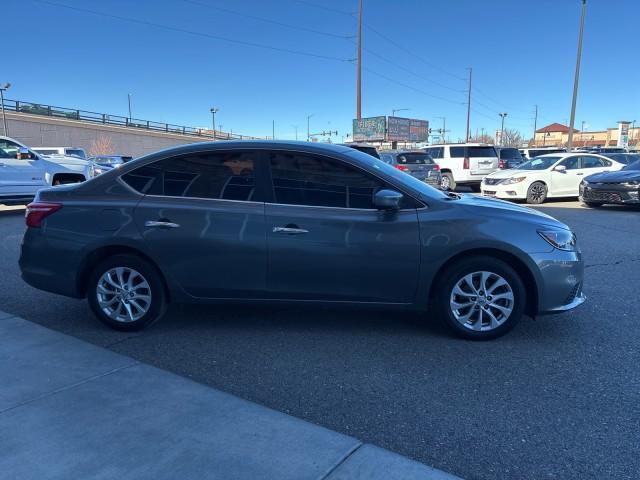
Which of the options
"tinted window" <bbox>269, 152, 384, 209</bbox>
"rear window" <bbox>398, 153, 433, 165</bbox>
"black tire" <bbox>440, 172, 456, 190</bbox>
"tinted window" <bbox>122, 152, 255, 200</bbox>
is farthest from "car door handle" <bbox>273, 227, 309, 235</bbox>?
"black tire" <bbox>440, 172, 456, 190</bbox>

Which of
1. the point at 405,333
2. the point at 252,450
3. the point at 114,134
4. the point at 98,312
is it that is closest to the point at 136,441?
the point at 252,450

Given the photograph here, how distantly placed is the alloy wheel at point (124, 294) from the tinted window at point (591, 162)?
14708 mm

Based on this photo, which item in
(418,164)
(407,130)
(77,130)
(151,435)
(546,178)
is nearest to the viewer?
(151,435)

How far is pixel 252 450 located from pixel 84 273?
8.53 ft

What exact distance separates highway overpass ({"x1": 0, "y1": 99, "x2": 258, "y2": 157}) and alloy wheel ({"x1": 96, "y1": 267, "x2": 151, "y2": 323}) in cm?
4506

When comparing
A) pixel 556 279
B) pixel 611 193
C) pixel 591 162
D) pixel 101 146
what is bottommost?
pixel 556 279

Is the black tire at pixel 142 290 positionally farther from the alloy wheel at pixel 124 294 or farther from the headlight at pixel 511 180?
the headlight at pixel 511 180

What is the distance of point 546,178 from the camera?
14594 millimetres

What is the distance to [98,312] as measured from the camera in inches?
174

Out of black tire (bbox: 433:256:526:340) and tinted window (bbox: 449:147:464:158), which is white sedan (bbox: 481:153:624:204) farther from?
black tire (bbox: 433:256:526:340)

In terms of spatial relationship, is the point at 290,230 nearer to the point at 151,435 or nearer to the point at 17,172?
the point at 151,435

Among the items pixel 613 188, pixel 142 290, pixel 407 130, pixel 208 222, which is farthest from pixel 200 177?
pixel 407 130

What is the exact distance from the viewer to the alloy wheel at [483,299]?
13.2 feet

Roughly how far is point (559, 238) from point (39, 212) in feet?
14.6
